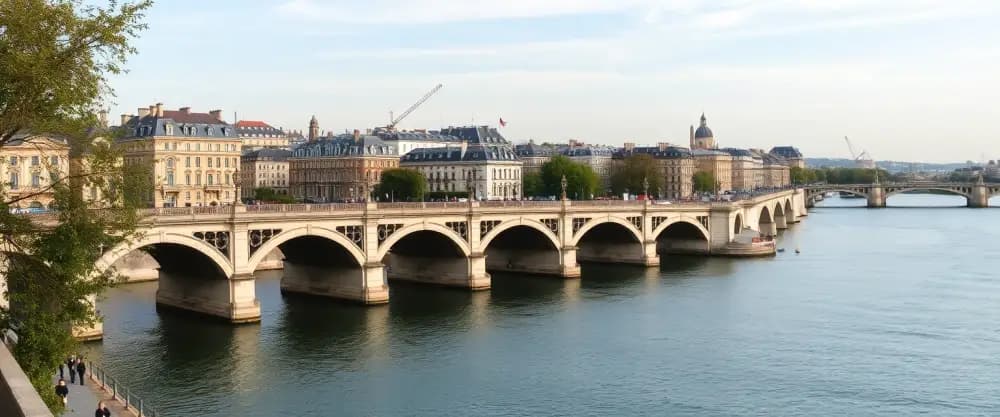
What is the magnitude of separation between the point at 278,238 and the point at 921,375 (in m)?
31.8

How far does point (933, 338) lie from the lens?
47000 millimetres

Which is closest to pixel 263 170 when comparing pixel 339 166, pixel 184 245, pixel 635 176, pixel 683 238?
pixel 339 166

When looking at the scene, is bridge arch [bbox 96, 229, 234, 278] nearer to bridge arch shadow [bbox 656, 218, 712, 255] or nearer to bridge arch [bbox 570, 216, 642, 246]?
bridge arch [bbox 570, 216, 642, 246]

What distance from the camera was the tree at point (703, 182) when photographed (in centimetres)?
19112

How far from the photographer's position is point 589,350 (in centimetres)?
4578

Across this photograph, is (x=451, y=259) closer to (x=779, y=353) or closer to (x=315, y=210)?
(x=315, y=210)

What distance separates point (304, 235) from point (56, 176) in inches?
1237

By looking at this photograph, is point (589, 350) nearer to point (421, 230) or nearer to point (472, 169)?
point (421, 230)

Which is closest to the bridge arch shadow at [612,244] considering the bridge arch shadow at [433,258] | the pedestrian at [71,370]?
the bridge arch shadow at [433,258]

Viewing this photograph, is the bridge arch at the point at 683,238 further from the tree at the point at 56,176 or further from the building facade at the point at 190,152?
the tree at the point at 56,176

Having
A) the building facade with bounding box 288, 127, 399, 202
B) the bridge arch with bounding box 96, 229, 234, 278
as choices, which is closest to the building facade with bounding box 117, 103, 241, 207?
the building facade with bounding box 288, 127, 399, 202

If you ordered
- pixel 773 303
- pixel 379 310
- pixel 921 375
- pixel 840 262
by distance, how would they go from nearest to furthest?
pixel 921 375
pixel 379 310
pixel 773 303
pixel 840 262

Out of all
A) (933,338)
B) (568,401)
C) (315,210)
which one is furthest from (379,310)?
(933,338)

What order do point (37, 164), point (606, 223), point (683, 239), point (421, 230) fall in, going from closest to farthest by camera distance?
point (37, 164) → point (421, 230) → point (606, 223) → point (683, 239)
